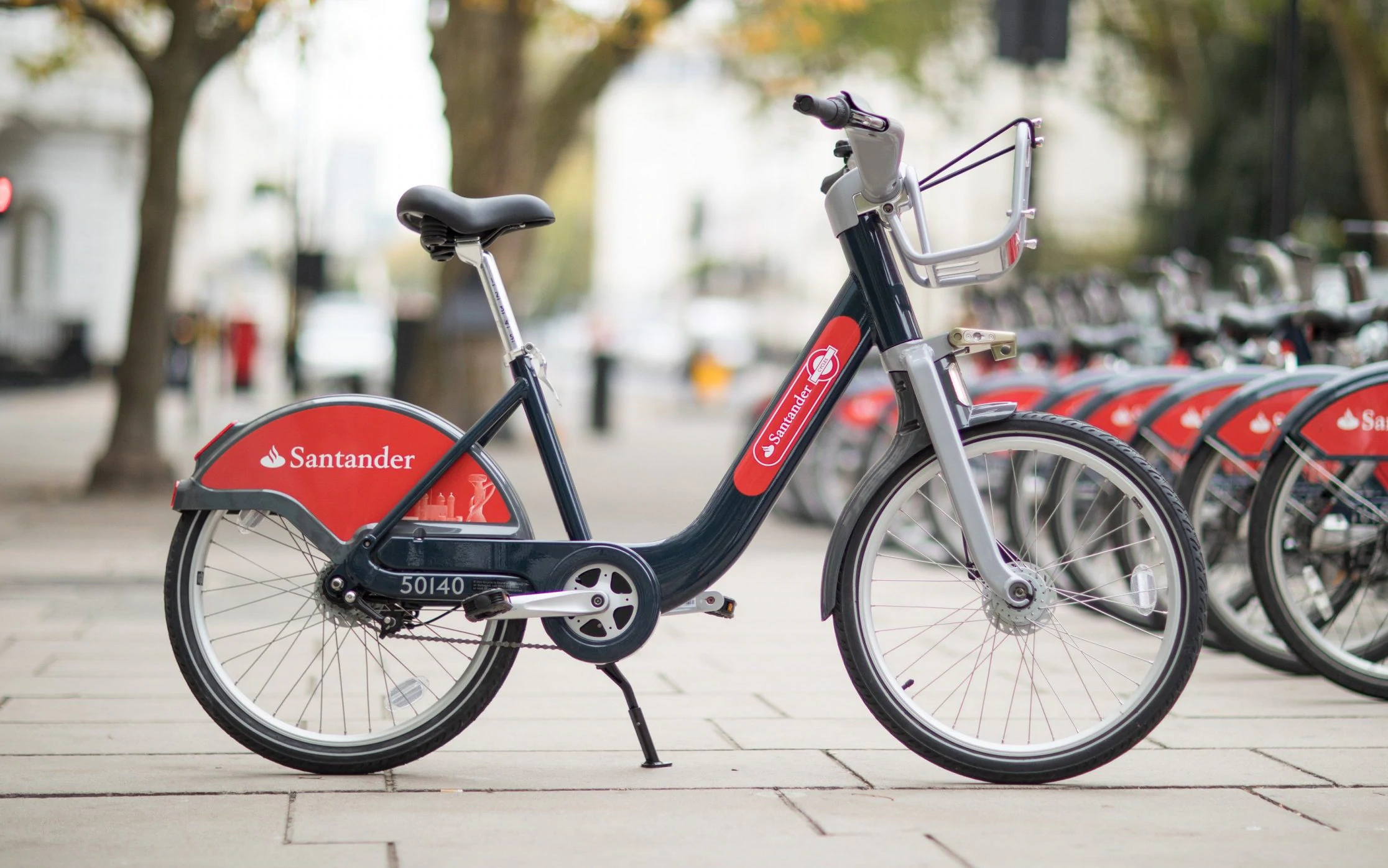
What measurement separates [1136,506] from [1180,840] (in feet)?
2.53

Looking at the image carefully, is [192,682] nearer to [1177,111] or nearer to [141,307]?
[141,307]

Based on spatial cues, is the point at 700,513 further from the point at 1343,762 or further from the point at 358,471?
the point at 1343,762

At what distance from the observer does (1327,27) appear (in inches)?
918

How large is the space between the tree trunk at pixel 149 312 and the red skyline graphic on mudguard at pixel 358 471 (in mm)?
7643

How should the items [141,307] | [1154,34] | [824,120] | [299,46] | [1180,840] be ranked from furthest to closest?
[1154,34] < [299,46] < [141,307] < [824,120] < [1180,840]

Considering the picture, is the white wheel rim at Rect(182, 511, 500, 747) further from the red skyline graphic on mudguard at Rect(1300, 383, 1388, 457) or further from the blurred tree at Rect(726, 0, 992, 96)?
the blurred tree at Rect(726, 0, 992, 96)

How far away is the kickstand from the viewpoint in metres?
3.88

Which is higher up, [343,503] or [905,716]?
[343,503]

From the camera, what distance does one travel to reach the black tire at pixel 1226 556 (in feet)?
17.4

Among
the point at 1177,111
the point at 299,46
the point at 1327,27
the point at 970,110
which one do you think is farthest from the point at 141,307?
the point at 1177,111

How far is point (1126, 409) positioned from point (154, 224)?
7.08m

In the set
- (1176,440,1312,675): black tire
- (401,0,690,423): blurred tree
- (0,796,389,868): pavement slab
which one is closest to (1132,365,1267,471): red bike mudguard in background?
(1176,440,1312,675): black tire

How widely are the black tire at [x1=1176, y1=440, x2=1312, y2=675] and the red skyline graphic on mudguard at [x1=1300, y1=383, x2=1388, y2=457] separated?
40 centimetres

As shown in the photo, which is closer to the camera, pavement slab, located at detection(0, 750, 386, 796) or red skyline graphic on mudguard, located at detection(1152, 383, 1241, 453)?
pavement slab, located at detection(0, 750, 386, 796)
